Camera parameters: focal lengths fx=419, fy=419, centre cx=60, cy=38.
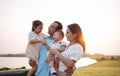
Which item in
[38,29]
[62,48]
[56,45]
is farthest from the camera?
[38,29]

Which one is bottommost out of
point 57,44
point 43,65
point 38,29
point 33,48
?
point 43,65

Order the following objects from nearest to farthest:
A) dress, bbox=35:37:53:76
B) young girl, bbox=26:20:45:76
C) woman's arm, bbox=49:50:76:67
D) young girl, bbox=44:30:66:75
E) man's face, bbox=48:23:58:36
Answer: woman's arm, bbox=49:50:76:67 < young girl, bbox=44:30:66:75 < man's face, bbox=48:23:58:36 < dress, bbox=35:37:53:76 < young girl, bbox=26:20:45:76

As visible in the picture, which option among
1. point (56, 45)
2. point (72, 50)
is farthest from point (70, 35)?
point (56, 45)

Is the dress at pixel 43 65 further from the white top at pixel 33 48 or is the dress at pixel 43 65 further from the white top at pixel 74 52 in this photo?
the white top at pixel 74 52

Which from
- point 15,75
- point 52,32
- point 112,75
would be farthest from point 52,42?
point 112,75

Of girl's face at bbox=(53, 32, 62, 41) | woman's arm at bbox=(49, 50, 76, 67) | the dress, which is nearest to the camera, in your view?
woman's arm at bbox=(49, 50, 76, 67)

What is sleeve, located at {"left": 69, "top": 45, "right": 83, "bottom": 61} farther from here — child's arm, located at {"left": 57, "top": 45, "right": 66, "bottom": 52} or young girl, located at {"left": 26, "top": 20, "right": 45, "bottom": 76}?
young girl, located at {"left": 26, "top": 20, "right": 45, "bottom": 76}

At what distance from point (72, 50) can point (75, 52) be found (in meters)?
0.04

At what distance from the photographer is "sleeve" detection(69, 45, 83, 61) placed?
3.96m

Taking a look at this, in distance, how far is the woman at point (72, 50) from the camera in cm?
396

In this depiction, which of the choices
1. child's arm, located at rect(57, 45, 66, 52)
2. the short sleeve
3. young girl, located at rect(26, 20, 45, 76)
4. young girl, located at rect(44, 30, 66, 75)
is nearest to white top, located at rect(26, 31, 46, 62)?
young girl, located at rect(26, 20, 45, 76)

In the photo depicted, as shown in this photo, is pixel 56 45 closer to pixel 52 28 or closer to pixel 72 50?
pixel 52 28

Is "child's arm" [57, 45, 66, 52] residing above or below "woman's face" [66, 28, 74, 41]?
below

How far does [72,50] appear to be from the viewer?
13.1ft
